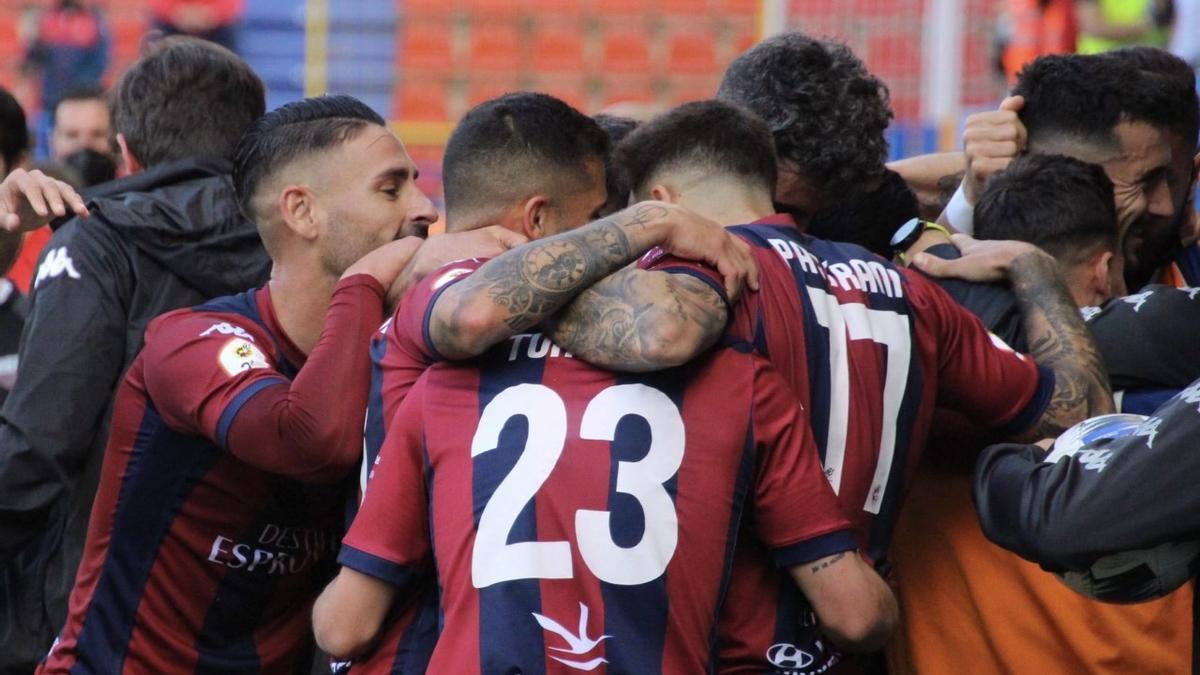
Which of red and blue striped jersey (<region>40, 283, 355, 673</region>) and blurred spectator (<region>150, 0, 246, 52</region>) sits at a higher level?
blurred spectator (<region>150, 0, 246, 52</region>)

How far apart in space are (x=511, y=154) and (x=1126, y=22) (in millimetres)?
7098

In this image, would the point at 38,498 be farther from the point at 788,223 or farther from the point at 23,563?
the point at 788,223

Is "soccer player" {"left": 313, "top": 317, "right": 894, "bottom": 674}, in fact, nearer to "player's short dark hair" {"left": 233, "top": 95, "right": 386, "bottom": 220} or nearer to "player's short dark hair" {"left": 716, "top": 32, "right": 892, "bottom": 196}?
"player's short dark hair" {"left": 233, "top": 95, "right": 386, "bottom": 220}

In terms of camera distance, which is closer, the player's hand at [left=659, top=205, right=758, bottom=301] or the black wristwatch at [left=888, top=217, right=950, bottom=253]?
the player's hand at [left=659, top=205, right=758, bottom=301]

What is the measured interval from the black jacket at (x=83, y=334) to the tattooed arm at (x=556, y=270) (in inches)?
59.0

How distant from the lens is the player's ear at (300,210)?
3326 mm

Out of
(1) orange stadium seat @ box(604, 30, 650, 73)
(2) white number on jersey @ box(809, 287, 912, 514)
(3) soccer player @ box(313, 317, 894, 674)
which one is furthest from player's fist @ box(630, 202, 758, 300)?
(1) orange stadium seat @ box(604, 30, 650, 73)

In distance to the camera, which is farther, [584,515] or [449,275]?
[449,275]

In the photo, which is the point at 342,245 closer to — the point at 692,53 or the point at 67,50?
the point at 67,50

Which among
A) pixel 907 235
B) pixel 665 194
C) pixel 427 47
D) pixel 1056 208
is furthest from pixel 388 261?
pixel 427 47

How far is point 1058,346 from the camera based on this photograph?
3061mm

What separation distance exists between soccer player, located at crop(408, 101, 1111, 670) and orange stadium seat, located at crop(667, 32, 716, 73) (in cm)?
1082

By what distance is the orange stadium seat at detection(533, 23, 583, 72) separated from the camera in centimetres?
1411

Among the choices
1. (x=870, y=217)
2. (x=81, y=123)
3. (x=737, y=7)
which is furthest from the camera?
(x=737, y=7)
